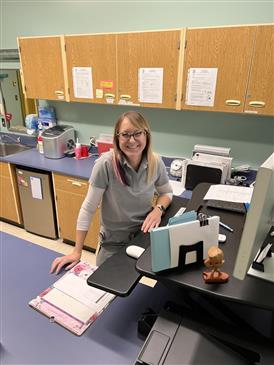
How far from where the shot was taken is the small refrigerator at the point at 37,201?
268 centimetres

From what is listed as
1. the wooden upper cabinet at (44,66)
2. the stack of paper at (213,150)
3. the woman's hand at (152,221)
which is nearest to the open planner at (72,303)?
the woman's hand at (152,221)

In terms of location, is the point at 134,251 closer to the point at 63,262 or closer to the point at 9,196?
the point at 63,262

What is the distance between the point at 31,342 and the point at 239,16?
2.41 meters

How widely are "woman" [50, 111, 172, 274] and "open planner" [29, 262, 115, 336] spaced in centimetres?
10

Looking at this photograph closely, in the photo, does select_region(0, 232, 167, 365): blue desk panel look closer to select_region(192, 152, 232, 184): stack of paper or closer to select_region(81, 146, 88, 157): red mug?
select_region(192, 152, 232, 184): stack of paper

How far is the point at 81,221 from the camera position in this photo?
4.34 ft

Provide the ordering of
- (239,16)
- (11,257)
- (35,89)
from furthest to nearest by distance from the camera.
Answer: (35,89), (239,16), (11,257)

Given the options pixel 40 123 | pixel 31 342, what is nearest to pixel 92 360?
pixel 31 342

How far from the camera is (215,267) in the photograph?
78 centimetres

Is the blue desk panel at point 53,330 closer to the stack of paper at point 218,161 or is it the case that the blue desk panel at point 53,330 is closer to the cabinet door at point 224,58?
the stack of paper at point 218,161

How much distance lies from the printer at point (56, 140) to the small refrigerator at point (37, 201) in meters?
0.25

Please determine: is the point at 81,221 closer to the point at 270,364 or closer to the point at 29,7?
the point at 270,364

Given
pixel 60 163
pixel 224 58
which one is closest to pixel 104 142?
pixel 60 163

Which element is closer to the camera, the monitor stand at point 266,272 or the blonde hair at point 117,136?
the monitor stand at point 266,272
